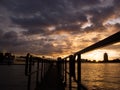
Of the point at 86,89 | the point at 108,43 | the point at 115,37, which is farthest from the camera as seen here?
the point at 86,89

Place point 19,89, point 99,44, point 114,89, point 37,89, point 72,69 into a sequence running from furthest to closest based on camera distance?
point 114,89 < point 19,89 < point 37,89 < point 72,69 < point 99,44

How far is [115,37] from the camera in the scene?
49.1 inches

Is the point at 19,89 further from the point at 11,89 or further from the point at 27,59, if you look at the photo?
the point at 27,59

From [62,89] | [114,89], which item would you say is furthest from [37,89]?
[114,89]

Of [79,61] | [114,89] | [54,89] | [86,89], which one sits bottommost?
[114,89]

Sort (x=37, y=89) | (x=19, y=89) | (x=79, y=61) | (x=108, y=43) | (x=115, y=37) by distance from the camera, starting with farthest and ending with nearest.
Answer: (x=19, y=89), (x=37, y=89), (x=79, y=61), (x=108, y=43), (x=115, y=37)

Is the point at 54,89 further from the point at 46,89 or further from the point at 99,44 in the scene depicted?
the point at 99,44

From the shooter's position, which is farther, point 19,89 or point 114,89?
point 114,89

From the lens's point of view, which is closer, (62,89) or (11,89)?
(62,89)

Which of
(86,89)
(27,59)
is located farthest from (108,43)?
(27,59)

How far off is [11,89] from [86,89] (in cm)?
2531

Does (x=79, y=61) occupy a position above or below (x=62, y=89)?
above

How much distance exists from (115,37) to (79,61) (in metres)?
1.57

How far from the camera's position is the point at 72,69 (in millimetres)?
4211
